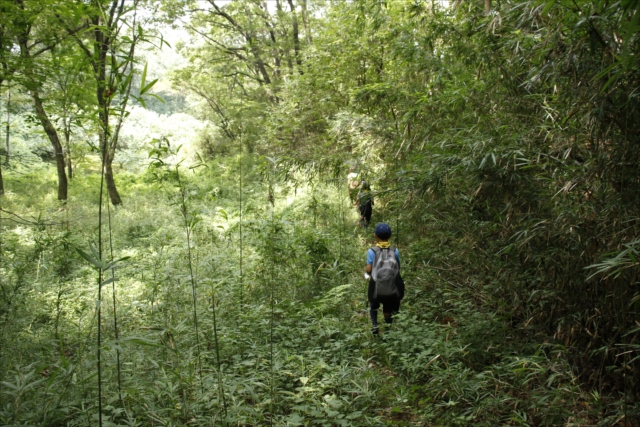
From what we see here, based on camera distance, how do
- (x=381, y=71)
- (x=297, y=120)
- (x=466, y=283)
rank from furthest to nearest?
(x=297, y=120), (x=381, y=71), (x=466, y=283)

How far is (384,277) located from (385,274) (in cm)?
4

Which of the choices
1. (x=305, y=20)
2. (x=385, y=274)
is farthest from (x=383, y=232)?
(x=305, y=20)

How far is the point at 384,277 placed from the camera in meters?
4.54

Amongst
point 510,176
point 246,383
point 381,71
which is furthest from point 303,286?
point 381,71

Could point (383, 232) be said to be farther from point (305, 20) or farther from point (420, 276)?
point (305, 20)

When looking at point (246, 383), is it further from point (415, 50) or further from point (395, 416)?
point (415, 50)

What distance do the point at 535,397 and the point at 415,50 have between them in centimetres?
474

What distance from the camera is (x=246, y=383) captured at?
10.9 feet

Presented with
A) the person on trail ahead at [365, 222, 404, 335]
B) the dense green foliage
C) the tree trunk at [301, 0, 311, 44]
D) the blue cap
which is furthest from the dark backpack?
the tree trunk at [301, 0, 311, 44]

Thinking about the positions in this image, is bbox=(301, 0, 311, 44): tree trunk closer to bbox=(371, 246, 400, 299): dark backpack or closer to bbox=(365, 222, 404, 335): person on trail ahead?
bbox=(365, 222, 404, 335): person on trail ahead

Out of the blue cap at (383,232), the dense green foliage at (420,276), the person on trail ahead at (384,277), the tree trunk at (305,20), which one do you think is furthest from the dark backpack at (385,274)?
the tree trunk at (305,20)

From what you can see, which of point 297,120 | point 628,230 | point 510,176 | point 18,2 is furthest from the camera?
point 297,120

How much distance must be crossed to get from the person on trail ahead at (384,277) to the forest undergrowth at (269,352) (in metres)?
0.20

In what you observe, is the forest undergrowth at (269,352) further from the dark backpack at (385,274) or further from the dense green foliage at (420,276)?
→ the dark backpack at (385,274)
